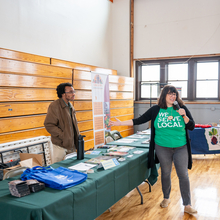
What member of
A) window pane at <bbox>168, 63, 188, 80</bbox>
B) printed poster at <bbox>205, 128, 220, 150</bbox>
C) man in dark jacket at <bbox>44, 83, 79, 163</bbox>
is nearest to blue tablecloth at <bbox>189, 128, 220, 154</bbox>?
printed poster at <bbox>205, 128, 220, 150</bbox>

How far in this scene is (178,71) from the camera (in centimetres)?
780

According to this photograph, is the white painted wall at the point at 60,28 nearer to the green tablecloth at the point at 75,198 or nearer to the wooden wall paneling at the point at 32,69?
the wooden wall paneling at the point at 32,69

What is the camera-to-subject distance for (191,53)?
7344mm

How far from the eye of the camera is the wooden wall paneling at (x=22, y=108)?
3690 millimetres

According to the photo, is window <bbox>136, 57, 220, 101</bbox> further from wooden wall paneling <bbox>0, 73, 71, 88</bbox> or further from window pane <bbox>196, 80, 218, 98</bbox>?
wooden wall paneling <bbox>0, 73, 71, 88</bbox>

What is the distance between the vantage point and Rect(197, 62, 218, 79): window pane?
7406 mm

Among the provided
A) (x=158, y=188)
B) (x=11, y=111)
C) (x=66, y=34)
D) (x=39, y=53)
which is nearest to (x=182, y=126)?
(x=158, y=188)

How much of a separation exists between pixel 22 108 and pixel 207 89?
5.74m

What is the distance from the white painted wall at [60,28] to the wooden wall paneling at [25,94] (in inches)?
37.3

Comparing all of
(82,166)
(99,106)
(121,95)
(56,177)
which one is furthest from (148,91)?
(56,177)

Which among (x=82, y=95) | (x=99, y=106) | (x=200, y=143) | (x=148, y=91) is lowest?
(x=200, y=143)

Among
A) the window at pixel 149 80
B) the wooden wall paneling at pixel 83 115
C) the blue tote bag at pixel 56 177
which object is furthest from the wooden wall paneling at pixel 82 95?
the blue tote bag at pixel 56 177

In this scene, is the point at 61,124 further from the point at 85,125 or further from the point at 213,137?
the point at 213,137

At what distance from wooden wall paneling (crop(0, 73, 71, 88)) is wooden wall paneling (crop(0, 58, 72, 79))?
0.24 feet
